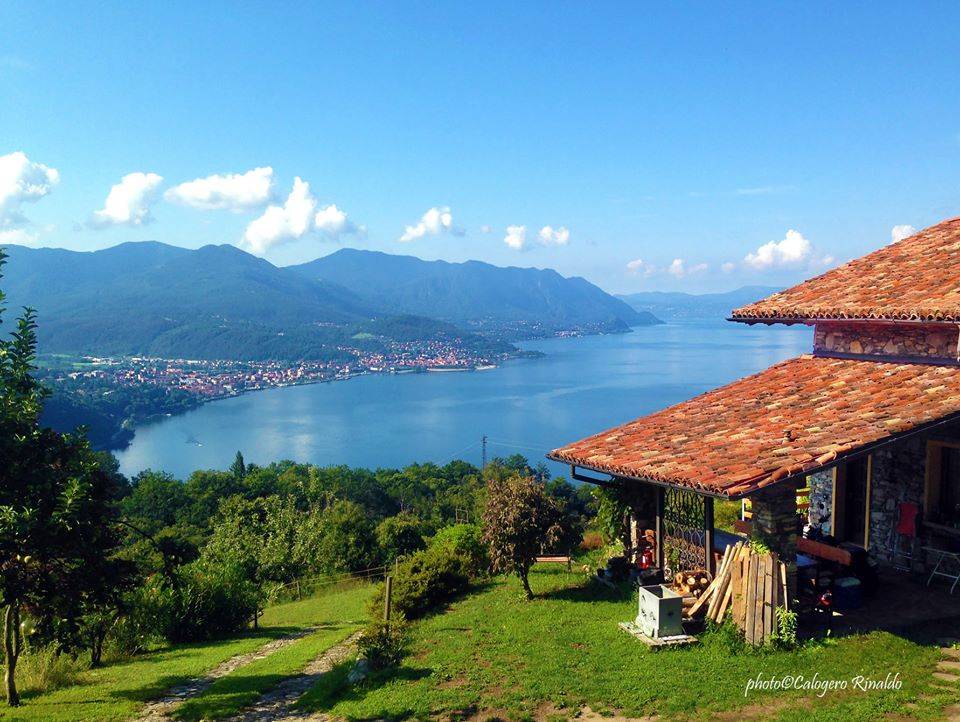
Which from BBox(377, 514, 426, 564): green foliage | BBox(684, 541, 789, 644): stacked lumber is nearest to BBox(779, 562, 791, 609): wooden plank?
BBox(684, 541, 789, 644): stacked lumber

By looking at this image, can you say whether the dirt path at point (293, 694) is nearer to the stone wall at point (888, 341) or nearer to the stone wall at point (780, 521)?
the stone wall at point (780, 521)

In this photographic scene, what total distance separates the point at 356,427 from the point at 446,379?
59773 mm

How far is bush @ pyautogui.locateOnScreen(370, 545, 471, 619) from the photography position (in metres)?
12.1

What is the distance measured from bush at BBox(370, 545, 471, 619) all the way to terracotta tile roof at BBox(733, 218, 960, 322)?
296 inches

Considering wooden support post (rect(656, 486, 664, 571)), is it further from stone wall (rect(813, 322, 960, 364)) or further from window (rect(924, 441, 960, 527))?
stone wall (rect(813, 322, 960, 364))

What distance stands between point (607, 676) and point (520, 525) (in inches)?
149

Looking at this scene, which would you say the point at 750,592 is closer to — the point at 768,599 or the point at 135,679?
the point at 768,599

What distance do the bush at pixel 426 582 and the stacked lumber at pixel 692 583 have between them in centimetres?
471

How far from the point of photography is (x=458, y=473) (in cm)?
6325

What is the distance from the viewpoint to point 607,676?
7.84 m

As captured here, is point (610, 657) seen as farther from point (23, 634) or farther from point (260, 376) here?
point (260, 376)

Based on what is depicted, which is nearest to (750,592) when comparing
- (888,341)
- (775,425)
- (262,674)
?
(775,425)

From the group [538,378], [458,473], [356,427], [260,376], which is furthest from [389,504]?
[260,376]

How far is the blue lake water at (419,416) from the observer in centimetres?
9331
